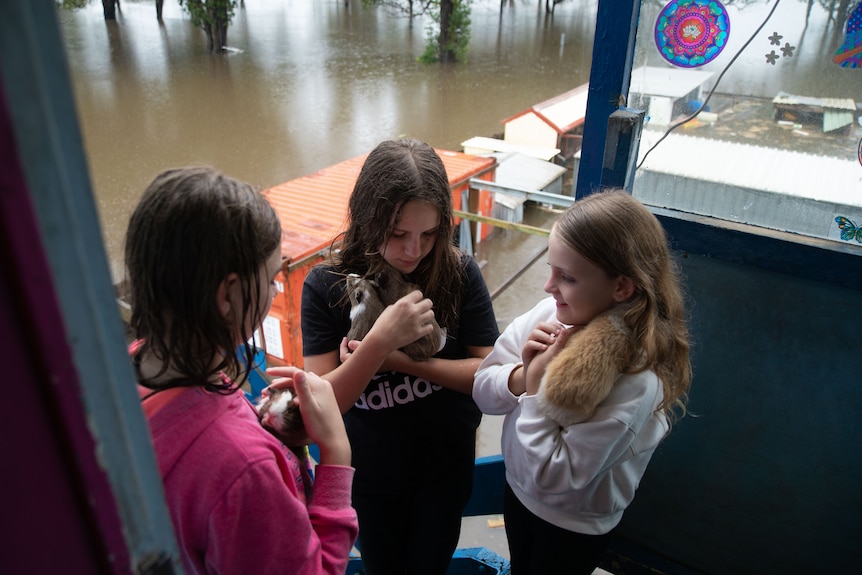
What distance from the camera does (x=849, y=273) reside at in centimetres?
164

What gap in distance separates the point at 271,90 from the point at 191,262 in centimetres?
1961

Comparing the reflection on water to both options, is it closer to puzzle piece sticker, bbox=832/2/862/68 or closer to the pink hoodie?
the pink hoodie

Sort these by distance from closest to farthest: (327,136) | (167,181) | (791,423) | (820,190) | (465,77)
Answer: (167,181), (820,190), (791,423), (327,136), (465,77)

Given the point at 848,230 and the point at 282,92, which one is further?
the point at 282,92

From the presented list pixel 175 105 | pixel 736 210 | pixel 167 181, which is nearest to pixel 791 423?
pixel 736 210

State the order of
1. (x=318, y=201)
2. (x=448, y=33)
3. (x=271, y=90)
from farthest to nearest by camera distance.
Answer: (x=448, y=33)
(x=271, y=90)
(x=318, y=201)

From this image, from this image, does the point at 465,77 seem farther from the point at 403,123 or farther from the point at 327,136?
the point at 327,136

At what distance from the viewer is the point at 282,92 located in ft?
62.2

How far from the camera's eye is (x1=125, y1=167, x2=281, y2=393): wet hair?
85 centimetres

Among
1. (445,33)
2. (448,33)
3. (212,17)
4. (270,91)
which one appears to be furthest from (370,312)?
(448,33)

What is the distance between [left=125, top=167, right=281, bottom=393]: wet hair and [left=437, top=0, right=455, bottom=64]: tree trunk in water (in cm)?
2214

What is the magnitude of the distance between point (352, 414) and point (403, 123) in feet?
55.3

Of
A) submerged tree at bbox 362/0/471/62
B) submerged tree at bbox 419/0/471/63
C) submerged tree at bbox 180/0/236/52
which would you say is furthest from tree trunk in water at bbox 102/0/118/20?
submerged tree at bbox 419/0/471/63

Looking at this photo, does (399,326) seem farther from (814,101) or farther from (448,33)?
(448,33)
